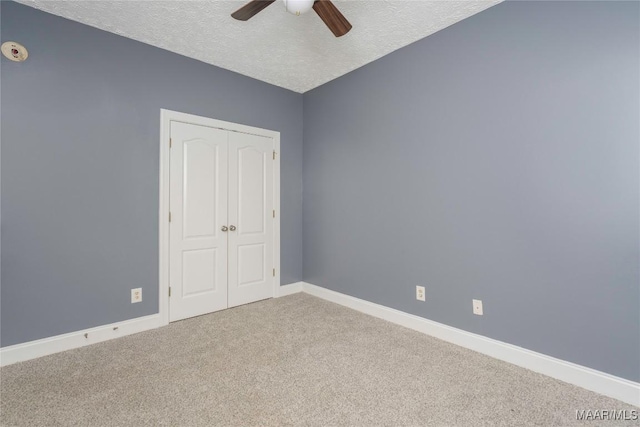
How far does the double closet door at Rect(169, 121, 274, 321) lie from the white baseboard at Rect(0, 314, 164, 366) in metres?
0.26

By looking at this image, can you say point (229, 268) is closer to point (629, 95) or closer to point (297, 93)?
point (297, 93)

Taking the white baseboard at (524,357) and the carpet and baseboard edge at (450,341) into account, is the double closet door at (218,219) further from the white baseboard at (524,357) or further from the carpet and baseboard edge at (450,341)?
the white baseboard at (524,357)

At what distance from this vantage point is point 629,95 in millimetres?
1707

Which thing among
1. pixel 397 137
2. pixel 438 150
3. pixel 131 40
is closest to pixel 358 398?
pixel 438 150

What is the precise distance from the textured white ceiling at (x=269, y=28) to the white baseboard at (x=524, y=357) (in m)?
2.63

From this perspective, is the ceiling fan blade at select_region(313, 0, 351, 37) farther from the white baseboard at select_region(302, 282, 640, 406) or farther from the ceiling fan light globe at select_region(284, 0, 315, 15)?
the white baseboard at select_region(302, 282, 640, 406)

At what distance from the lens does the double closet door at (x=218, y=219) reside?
2967 mm

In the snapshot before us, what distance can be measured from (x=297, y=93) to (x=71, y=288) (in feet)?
10.9

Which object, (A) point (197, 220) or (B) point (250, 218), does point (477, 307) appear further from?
(A) point (197, 220)

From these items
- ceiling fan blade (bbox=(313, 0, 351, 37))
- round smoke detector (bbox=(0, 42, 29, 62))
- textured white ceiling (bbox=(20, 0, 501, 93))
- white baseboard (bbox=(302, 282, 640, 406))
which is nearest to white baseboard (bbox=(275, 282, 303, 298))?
white baseboard (bbox=(302, 282, 640, 406))

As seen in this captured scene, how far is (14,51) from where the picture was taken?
2.18 m

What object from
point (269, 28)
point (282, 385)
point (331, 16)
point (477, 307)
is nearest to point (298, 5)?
point (331, 16)

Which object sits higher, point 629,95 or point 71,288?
point 629,95

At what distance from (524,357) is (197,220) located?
124 inches
